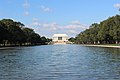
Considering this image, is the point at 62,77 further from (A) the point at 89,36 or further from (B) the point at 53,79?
(A) the point at 89,36

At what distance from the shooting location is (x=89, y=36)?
19250 cm

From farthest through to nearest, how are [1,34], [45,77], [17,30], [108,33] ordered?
[17,30], [108,33], [1,34], [45,77]

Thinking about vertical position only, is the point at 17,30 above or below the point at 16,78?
above

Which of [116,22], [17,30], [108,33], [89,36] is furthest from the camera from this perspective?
[89,36]

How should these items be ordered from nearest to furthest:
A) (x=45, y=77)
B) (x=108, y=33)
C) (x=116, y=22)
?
(x=45, y=77)
(x=116, y=22)
(x=108, y=33)

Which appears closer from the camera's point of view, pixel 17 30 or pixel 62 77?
pixel 62 77

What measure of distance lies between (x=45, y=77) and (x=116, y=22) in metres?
114

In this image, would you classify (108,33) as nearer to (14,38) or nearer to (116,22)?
(116,22)

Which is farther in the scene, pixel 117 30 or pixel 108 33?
pixel 108 33

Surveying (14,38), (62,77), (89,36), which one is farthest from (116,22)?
(62,77)

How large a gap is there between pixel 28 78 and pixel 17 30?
135 m

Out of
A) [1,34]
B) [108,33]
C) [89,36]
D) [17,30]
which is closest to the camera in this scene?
[1,34]

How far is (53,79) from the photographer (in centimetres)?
1950

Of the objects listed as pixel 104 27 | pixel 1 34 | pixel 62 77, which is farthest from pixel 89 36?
pixel 62 77
